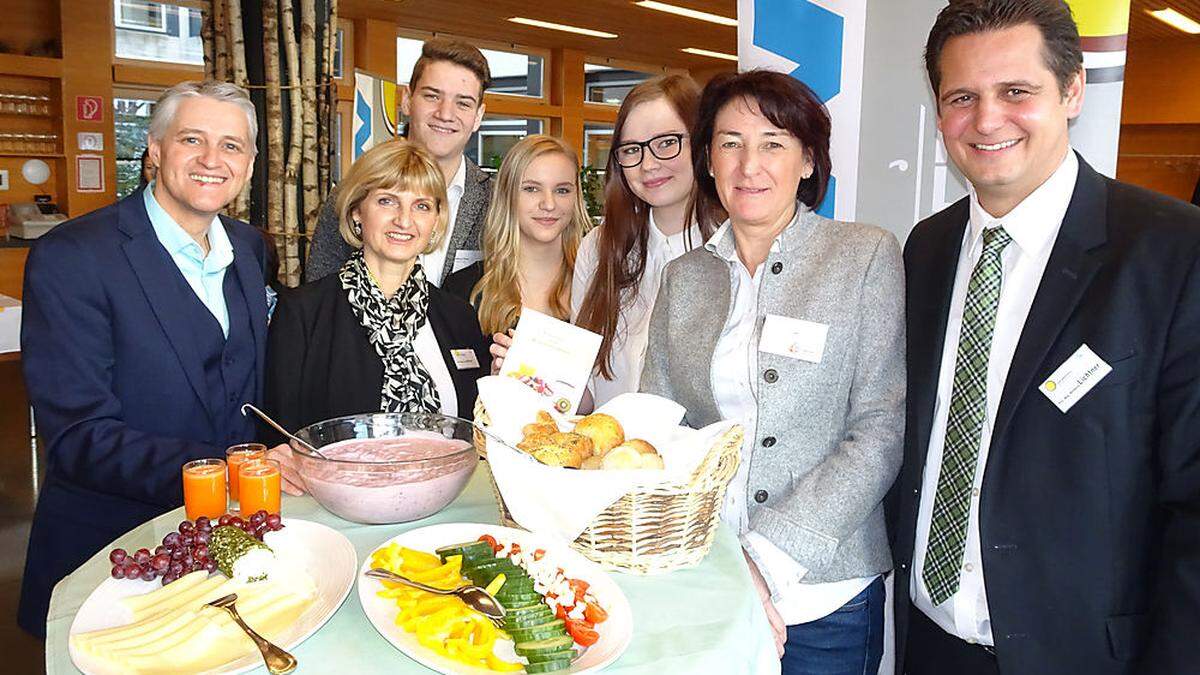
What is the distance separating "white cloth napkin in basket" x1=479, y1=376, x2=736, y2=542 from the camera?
4.39 ft

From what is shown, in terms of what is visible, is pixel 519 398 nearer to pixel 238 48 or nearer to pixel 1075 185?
pixel 1075 185

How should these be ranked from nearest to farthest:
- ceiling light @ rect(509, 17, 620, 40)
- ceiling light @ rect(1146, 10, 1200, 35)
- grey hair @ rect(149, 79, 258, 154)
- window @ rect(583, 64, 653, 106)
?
grey hair @ rect(149, 79, 258, 154) < ceiling light @ rect(1146, 10, 1200, 35) < ceiling light @ rect(509, 17, 620, 40) < window @ rect(583, 64, 653, 106)

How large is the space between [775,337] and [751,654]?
682mm

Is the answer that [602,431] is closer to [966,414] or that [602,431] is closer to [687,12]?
[966,414]

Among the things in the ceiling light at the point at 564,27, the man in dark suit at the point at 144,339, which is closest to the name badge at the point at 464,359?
the man in dark suit at the point at 144,339

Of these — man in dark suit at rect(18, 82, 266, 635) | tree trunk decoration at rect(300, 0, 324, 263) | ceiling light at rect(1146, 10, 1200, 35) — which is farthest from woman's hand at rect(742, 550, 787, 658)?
ceiling light at rect(1146, 10, 1200, 35)

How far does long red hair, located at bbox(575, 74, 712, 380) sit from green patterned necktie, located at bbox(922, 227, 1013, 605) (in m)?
0.96

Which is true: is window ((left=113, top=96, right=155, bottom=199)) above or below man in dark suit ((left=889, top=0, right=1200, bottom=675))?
above

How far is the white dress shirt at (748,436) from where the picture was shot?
65.2 inches

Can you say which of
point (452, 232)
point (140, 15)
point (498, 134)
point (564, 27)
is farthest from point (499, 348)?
→ point (498, 134)

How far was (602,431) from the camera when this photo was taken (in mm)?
1567

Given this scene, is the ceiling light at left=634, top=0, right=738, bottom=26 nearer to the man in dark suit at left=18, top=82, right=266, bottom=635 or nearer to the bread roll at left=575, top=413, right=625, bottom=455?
the man in dark suit at left=18, top=82, right=266, bottom=635

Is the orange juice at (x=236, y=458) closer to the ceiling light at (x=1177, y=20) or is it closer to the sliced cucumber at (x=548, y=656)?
the sliced cucumber at (x=548, y=656)

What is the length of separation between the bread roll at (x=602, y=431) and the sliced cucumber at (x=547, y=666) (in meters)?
0.45
